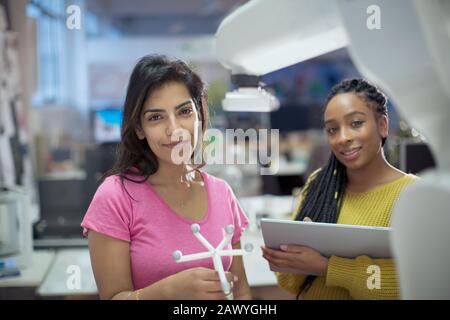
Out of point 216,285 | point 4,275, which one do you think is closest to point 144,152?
point 216,285

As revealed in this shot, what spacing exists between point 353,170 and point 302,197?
182 mm

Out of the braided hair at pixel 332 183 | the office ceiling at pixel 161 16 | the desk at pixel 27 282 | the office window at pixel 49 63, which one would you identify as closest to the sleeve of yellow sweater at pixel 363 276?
the braided hair at pixel 332 183

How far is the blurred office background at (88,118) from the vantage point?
1.81m

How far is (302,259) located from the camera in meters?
1.18

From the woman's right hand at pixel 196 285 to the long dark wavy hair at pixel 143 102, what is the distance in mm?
251

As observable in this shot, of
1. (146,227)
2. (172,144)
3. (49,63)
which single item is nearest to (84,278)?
(146,227)

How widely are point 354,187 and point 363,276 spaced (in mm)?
226

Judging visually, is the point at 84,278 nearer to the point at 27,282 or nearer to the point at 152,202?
the point at 152,202

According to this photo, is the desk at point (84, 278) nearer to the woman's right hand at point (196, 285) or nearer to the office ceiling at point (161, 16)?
the woman's right hand at point (196, 285)

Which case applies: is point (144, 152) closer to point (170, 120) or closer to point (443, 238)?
point (170, 120)

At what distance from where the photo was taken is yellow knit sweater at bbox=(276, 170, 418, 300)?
1.10 meters

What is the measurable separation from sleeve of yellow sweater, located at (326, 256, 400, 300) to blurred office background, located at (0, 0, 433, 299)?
255mm
